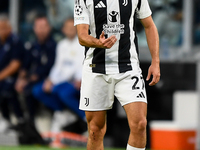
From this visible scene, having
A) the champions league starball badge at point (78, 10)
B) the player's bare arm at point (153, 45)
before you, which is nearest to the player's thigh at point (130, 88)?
the player's bare arm at point (153, 45)

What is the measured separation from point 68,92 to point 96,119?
12.1ft

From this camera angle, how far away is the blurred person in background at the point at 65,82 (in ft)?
28.8

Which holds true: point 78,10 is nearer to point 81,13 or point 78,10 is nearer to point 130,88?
point 81,13

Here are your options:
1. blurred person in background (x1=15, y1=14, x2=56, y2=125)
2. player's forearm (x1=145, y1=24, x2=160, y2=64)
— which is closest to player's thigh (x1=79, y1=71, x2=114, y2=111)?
player's forearm (x1=145, y1=24, x2=160, y2=64)

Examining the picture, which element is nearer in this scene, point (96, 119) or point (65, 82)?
point (96, 119)

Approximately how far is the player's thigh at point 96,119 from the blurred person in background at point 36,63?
13.5ft

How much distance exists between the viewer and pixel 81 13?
195 inches

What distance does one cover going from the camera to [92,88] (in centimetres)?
504

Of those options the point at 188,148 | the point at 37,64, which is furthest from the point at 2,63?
the point at 188,148

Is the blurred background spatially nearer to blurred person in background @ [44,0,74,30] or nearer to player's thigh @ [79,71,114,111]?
blurred person in background @ [44,0,74,30]

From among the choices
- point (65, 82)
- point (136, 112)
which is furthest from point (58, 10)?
point (136, 112)

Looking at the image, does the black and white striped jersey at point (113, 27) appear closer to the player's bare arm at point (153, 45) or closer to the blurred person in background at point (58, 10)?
the player's bare arm at point (153, 45)

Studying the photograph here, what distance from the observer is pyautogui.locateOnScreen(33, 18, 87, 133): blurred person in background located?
878 cm

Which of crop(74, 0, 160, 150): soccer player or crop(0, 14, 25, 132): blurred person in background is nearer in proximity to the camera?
crop(74, 0, 160, 150): soccer player
